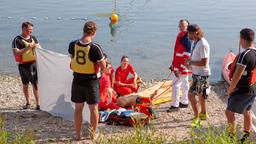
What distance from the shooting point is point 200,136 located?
4.38 metres

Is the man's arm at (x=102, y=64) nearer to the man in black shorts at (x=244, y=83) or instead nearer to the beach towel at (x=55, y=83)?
the beach towel at (x=55, y=83)

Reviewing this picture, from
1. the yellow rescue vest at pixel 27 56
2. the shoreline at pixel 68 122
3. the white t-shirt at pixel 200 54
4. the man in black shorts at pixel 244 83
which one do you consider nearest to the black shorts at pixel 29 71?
the yellow rescue vest at pixel 27 56

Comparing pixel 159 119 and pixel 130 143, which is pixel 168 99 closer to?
pixel 159 119

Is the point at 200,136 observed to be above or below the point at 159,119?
above

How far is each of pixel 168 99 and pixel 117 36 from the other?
990 cm

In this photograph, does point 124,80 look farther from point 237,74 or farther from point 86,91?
point 237,74

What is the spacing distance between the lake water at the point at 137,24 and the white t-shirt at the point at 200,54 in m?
5.41

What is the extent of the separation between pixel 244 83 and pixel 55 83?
3.16 meters

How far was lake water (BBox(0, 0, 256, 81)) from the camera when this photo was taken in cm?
1558

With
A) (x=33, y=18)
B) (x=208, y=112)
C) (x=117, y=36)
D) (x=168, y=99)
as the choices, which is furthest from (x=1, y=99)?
(x=33, y=18)

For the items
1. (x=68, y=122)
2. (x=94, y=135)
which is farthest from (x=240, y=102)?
(x=68, y=122)

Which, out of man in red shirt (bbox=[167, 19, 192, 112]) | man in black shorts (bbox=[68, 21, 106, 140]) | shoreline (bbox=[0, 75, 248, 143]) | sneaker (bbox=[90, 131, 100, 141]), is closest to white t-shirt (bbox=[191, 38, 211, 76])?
man in red shirt (bbox=[167, 19, 192, 112])

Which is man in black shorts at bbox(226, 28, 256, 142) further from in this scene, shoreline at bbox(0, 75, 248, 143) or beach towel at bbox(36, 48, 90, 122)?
beach towel at bbox(36, 48, 90, 122)

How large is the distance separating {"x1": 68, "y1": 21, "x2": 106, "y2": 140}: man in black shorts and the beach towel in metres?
0.99
